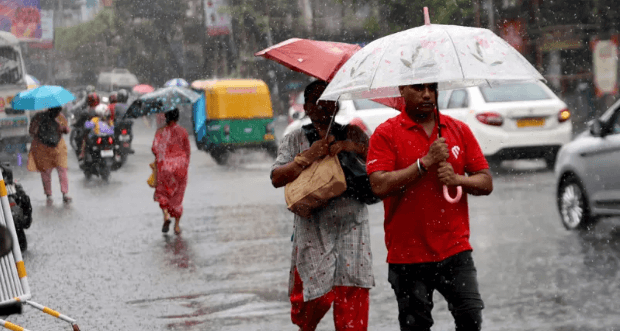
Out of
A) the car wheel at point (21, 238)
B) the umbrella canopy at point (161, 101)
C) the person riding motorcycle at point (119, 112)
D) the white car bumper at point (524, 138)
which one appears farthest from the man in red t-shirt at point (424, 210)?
the person riding motorcycle at point (119, 112)

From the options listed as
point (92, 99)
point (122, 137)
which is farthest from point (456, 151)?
point (122, 137)

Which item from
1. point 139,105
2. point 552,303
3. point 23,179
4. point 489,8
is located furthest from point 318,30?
point 552,303

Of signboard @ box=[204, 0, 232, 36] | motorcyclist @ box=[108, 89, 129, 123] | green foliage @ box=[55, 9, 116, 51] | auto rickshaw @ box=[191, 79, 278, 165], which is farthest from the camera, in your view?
green foliage @ box=[55, 9, 116, 51]

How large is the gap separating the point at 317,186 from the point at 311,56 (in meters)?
0.65

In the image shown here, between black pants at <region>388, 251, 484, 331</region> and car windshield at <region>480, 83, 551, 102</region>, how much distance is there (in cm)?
1145

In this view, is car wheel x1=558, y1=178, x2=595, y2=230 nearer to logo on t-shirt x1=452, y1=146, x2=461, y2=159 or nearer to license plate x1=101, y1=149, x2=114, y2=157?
logo on t-shirt x1=452, y1=146, x2=461, y2=159

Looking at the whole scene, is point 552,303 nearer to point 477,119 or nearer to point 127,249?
point 127,249

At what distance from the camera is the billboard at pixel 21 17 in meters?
31.5

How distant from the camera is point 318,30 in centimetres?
4891

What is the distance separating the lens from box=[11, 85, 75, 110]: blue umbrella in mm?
14691

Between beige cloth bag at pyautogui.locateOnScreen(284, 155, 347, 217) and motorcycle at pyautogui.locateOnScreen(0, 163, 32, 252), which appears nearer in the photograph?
beige cloth bag at pyautogui.locateOnScreen(284, 155, 347, 217)

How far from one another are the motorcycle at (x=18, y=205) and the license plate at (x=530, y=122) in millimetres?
7953

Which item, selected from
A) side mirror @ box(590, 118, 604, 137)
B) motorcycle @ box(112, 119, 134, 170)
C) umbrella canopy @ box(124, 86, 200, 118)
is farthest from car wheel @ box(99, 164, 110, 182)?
side mirror @ box(590, 118, 604, 137)

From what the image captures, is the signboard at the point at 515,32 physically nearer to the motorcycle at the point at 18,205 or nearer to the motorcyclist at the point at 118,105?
the motorcyclist at the point at 118,105
